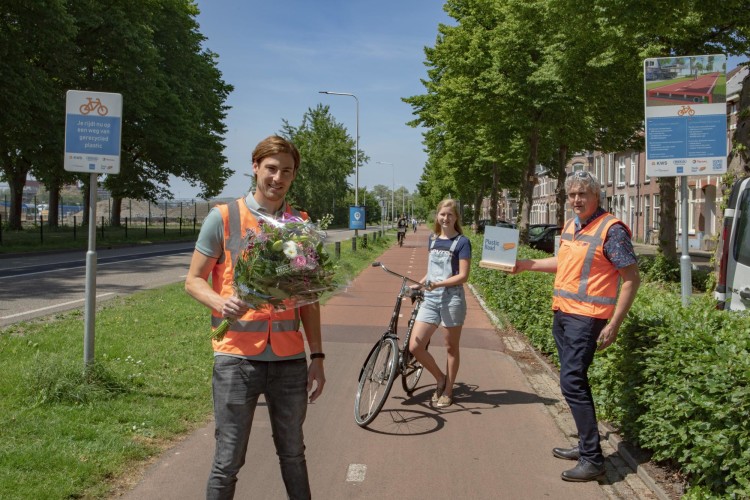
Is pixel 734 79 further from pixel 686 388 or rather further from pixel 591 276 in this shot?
pixel 686 388

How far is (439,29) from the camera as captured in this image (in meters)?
31.0

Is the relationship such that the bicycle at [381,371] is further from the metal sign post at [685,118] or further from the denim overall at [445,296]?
the metal sign post at [685,118]

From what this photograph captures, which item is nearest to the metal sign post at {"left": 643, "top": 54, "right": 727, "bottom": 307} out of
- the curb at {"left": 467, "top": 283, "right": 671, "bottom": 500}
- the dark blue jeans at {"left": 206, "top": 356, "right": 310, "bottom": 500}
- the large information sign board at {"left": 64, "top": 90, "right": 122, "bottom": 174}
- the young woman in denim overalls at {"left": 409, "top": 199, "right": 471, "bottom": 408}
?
the curb at {"left": 467, "top": 283, "right": 671, "bottom": 500}

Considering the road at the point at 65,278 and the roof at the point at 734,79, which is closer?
the road at the point at 65,278

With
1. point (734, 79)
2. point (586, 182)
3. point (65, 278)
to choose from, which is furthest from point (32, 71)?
point (734, 79)

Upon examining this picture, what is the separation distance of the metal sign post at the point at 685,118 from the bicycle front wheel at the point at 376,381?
8.20 feet

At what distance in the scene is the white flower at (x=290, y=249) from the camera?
2604 millimetres

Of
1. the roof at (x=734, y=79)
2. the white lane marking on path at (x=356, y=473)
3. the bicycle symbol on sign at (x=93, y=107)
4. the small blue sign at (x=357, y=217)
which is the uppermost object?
the roof at (x=734, y=79)

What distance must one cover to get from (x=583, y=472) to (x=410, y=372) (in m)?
2.12

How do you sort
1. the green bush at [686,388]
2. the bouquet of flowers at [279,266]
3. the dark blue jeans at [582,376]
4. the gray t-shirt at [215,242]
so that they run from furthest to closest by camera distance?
the dark blue jeans at [582,376], the green bush at [686,388], the gray t-shirt at [215,242], the bouquet of flowers at [279,266]

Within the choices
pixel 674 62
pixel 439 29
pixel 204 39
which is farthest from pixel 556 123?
pixel 204 39

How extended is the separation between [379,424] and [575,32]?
39.4 ft

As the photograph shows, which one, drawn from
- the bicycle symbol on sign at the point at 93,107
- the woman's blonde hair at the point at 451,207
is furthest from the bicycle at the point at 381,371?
the bicycle symbol on sign at the point at 93,107

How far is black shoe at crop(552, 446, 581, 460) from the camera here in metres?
4.61
